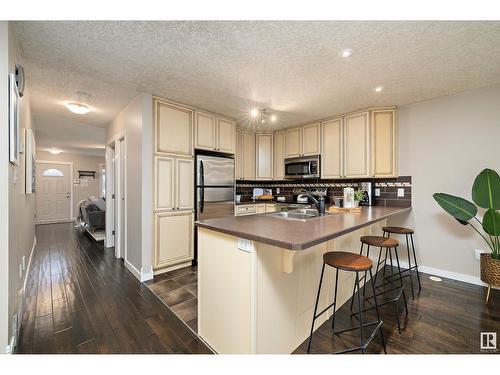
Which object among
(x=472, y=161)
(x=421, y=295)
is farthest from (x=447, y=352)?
(x=472, y=161)

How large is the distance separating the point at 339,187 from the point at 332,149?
2.46 ft

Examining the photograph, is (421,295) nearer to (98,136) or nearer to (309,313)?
(309,313)

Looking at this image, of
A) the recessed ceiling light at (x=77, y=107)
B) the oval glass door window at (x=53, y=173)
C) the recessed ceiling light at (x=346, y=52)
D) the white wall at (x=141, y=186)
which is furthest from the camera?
the oval glass door window at (x=53, y=173)

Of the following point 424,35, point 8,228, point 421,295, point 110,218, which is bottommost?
point 421,295

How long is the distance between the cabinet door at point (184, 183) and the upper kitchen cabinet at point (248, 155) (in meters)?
1.46

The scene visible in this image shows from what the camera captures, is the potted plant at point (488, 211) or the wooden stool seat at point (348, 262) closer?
the wooden stool seat at point (348, 262)

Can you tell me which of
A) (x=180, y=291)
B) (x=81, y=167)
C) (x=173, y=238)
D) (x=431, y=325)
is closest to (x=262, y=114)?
(x=173, y=238)

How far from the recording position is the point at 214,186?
10.8 feet

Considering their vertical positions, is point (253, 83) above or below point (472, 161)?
above

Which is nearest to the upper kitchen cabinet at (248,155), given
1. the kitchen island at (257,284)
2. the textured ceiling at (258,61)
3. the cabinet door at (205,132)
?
the cabinet door at (205,132)

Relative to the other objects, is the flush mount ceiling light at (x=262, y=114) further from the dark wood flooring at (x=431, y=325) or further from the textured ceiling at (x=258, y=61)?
the dark wood flooring at (x=431, y=325)

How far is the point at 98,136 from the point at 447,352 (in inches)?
264

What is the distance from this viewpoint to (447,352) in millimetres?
1499

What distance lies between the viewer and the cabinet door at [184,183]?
299 centimetres
